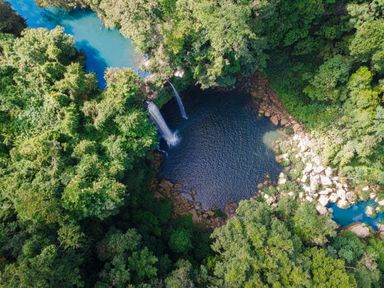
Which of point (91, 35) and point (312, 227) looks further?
point (91, 35)

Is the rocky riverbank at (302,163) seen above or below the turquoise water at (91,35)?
below

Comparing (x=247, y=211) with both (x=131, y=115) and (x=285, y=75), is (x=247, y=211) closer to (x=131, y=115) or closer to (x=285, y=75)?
(x=131, y=115)

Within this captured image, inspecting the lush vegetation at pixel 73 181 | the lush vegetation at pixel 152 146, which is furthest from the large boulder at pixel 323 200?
the lush vegetation at pixel 73 181

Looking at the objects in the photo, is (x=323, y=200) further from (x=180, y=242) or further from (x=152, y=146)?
(x=152, y=146)

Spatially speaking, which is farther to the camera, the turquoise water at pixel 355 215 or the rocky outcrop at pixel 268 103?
the rocky outcrop at pixel 268 103

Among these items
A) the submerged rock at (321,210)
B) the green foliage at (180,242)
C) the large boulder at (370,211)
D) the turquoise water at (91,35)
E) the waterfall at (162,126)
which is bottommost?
the large boulder at (370,211)

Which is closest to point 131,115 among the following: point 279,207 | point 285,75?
point 279,207

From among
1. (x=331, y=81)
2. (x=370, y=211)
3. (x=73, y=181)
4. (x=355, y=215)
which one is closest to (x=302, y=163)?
(x=355, y=215)

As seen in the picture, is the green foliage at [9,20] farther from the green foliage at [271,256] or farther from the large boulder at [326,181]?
the large boulder at [326,181]

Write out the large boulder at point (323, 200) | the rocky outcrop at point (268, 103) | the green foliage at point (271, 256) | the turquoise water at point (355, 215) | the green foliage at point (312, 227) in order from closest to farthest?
the green foliage at point (271, 256) → the green foliage at point (312, 227) → the turquoise water at point (355, 215) → the large boulder at point (323, 200) → the rocky outcrop at point (268, 103)
